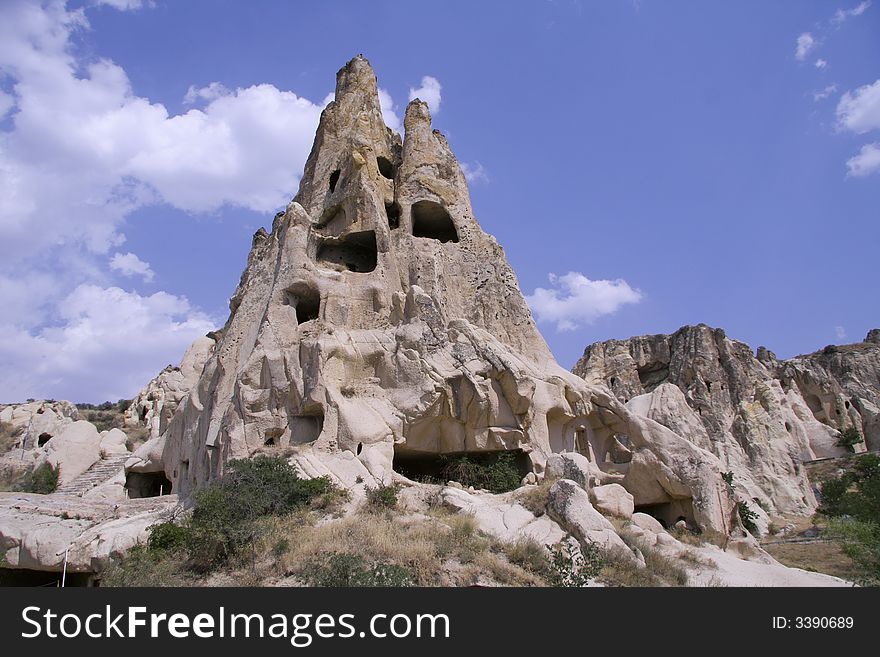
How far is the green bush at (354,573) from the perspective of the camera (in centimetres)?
829

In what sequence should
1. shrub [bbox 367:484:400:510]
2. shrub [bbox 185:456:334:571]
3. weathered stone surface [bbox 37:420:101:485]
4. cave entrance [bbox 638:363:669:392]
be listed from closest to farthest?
shrub [bbox 185:456:334:571]
shrub [bbox 367:484:400:510]
weathered stone surface [bbox 37:420:101:485]
cave entrance [bbox 638:363:669:392]

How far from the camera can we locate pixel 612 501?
1461 centimetres

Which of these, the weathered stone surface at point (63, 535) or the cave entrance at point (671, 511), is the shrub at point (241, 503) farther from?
the cave entrance at point (671, 511)

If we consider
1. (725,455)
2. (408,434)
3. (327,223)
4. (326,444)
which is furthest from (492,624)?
(725,455)

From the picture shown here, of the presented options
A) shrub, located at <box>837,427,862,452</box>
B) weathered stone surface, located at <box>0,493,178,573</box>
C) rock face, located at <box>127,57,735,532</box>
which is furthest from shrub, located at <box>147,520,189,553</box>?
shrub, located at <box>837,427,862,452</box>

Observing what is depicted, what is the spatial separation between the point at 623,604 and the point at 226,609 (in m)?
4.16

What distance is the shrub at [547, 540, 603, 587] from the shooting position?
9.21 meters

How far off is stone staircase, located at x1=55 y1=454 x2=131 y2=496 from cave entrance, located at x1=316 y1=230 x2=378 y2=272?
10.7m

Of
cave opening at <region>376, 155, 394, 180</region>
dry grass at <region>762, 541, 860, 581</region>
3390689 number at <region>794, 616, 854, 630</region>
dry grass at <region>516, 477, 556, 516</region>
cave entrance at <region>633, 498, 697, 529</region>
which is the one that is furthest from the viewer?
cave opening at <region>376, 155, 394, 180</region>

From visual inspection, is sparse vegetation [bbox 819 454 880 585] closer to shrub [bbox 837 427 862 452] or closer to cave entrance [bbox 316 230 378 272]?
shrub [bbox 837 427 862 452]

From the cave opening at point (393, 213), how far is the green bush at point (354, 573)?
50.3 feet

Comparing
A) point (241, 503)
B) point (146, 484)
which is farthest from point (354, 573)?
point (146, 484)

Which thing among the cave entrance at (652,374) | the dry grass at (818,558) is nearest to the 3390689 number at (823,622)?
the dry grass at (818,558)

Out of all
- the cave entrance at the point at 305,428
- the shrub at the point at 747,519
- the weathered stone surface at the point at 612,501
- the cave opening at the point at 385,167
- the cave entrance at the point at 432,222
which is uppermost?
the cave opening at the point at 385,167
